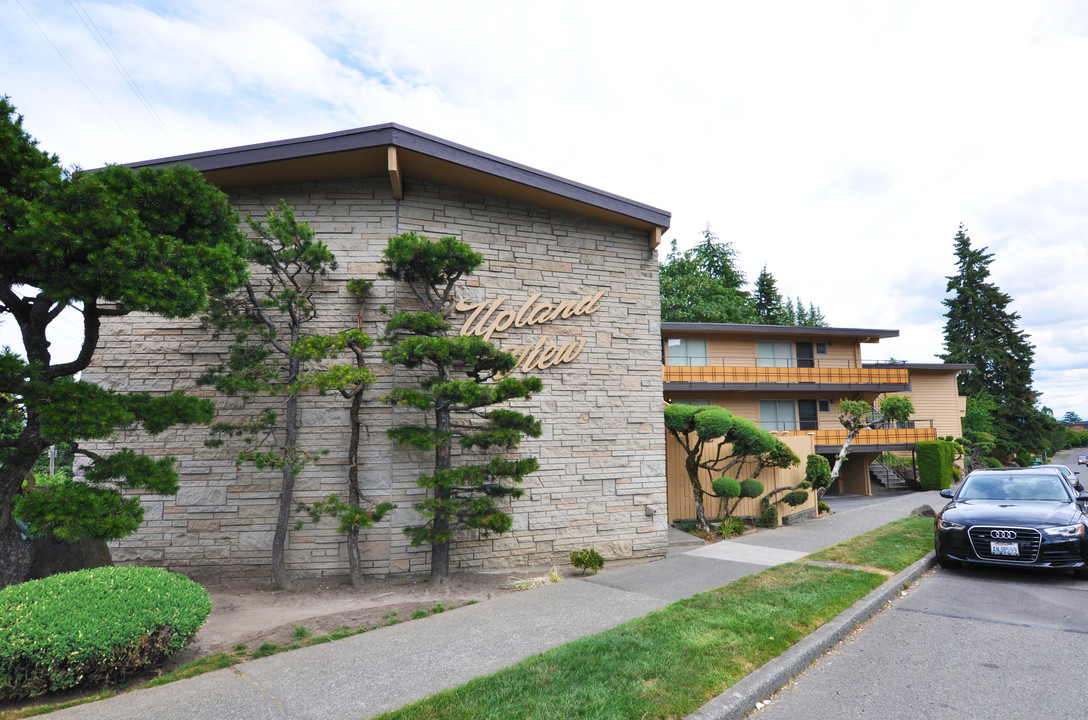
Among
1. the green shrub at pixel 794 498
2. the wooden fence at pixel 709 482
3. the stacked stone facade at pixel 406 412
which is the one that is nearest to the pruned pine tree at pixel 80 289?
the stacked stone facade at pixel 406 412

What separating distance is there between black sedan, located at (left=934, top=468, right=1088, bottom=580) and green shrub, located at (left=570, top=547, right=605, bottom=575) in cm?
492

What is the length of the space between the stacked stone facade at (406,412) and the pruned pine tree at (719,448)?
2193 mm

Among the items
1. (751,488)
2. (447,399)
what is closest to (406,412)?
(447,399)

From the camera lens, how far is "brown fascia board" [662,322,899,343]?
77.6ft

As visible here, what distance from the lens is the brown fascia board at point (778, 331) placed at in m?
23.6

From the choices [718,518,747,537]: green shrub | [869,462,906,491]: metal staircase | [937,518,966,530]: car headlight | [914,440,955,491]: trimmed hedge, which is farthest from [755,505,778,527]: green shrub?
[869,462,906,491]: metal staircase

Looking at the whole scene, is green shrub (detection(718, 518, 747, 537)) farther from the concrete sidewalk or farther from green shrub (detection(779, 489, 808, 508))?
the concrete sidewalk

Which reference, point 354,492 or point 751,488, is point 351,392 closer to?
point 354,492

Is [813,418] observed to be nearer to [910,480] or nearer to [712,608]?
[910,480]

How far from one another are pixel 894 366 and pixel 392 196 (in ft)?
86.0

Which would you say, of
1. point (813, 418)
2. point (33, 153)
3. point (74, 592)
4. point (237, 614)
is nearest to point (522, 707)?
point (74, 592)

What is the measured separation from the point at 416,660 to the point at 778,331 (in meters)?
24.0

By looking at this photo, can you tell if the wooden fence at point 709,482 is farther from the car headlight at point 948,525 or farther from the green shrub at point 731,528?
the car headlight at point 948,525

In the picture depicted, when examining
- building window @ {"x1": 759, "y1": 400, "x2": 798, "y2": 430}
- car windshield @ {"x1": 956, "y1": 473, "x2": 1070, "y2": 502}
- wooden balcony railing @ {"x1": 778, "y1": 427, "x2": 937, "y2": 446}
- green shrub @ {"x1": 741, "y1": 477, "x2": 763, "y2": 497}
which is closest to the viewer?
car windshield @ {"x1": 956, "y1": 473, "x2": 1070, "y2": 502}
